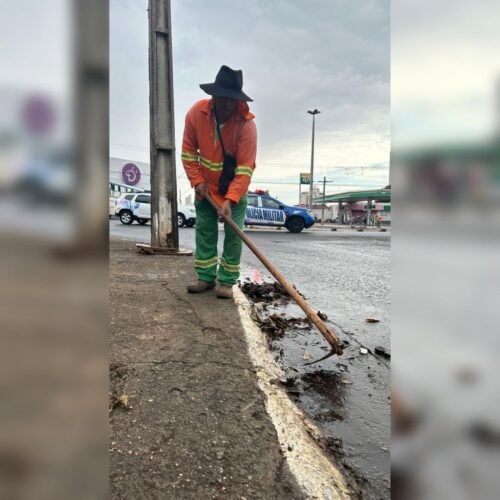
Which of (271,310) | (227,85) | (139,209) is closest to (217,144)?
(227,85)

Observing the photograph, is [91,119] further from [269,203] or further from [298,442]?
[269,203]

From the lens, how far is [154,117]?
5.46 meters

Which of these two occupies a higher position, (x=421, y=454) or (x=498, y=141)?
(x=498, y=141)

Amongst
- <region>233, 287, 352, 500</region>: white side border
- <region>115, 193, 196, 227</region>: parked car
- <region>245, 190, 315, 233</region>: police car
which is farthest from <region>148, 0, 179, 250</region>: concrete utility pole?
<region>115, 193, 196, 227</region>: parked car

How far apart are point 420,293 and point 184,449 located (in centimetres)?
99

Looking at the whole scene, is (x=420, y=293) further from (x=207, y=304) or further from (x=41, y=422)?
(x=207, y=304)

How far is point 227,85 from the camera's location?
2883mm

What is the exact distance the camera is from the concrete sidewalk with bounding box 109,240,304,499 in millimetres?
1009

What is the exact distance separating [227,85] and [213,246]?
1.28m

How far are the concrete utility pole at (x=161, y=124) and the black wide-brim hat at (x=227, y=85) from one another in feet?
9.01

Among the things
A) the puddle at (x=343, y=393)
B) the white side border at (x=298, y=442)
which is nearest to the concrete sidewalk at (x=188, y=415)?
the white side border at (x=298, y=442)

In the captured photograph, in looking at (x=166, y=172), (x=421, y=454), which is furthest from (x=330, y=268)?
(x=421, y=454)

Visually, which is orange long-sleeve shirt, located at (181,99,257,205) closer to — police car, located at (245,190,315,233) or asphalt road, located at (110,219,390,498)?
asphalt road, located at (110,219,390,498)

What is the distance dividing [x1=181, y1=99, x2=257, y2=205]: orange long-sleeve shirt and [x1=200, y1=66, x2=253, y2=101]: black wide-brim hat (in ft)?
0.36
